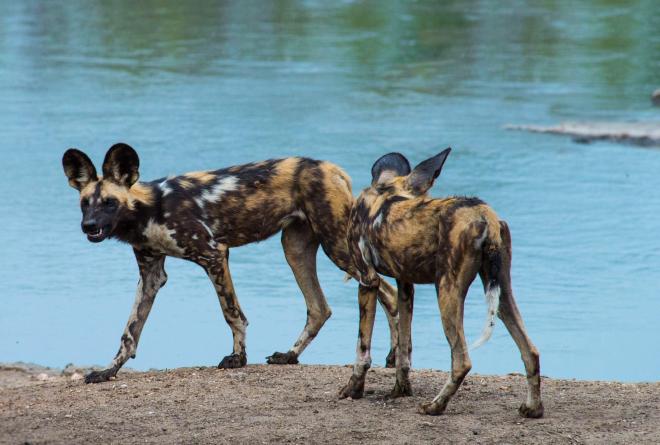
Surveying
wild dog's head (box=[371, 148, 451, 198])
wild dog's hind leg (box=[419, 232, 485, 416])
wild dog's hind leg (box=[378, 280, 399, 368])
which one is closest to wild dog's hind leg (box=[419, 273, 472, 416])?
wild dog's hind leg (box=[419, 232, 485, 416])

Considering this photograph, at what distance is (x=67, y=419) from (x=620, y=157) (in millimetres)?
7220

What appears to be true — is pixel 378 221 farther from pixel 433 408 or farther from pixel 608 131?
pixel 608 131

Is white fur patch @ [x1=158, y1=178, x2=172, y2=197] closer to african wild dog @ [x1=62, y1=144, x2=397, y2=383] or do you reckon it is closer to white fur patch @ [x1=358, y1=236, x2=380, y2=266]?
african wild dog @ [x1=62, y1=144, x2=397, y2=383]

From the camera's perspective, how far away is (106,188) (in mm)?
6371

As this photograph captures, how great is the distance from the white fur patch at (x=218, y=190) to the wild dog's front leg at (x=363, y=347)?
46.5 inches

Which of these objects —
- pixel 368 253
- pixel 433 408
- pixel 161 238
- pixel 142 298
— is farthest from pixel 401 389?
pixel 142 298

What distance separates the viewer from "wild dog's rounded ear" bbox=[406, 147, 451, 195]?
5.45 m

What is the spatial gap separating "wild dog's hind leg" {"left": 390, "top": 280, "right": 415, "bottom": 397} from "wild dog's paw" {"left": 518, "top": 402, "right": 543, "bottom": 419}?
→ 0.59m

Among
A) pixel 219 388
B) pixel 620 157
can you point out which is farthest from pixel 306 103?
pixel 219 388

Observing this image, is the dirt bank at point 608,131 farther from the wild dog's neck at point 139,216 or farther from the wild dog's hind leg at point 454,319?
the wild dog's hind leg at point 454,319

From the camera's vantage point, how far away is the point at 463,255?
16.5 ft

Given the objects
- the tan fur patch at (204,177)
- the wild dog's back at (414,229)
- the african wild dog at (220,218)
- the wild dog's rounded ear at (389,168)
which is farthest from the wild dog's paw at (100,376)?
the wild dog's rounded ear at (389,168)

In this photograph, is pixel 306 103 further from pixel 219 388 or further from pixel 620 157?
pixel 219 388

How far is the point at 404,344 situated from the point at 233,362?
121 centimetres
